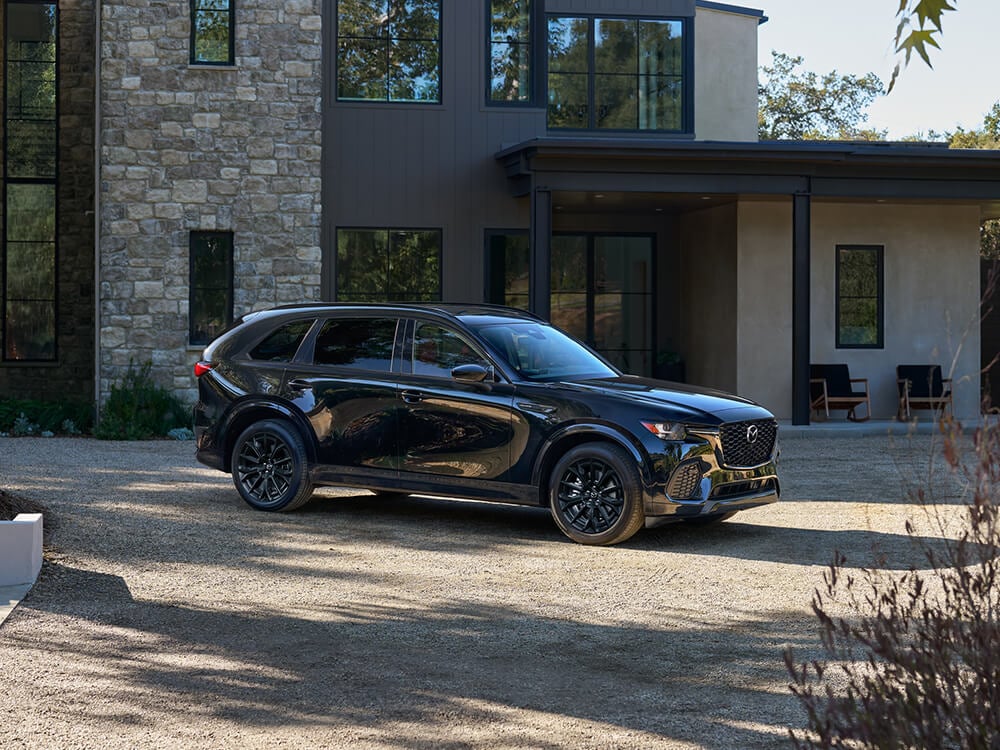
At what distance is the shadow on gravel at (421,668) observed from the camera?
5551 mm

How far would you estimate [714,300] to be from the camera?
2130cm

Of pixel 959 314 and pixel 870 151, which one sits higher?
pixel 870 151

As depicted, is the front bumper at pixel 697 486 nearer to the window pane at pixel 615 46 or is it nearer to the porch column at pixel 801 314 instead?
the porch column at pixel 801 314

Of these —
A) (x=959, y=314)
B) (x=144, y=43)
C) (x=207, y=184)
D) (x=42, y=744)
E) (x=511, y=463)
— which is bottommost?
(x=42, y=744)

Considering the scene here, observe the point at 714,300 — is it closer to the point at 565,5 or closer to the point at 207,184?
the point at 565,5

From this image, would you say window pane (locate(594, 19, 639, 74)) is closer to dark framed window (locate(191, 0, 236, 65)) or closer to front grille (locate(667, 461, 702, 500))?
dark framed window (locate(191, 0, 236, 65))

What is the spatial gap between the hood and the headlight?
0.08 meters

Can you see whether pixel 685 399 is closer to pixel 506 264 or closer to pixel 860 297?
pixel 506 264

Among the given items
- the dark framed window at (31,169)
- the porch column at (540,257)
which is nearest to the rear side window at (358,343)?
the porch column at (540,257)

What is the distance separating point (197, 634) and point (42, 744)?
1872 mm

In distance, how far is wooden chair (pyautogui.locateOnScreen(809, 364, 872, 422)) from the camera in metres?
20.2

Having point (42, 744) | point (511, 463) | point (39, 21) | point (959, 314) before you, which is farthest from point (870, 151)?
point (42, 744)

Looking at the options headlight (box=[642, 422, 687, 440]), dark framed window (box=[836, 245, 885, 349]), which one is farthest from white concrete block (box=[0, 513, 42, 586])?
dark framed window (box=[836, 245, 885, 349])

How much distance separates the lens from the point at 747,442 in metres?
9.97
